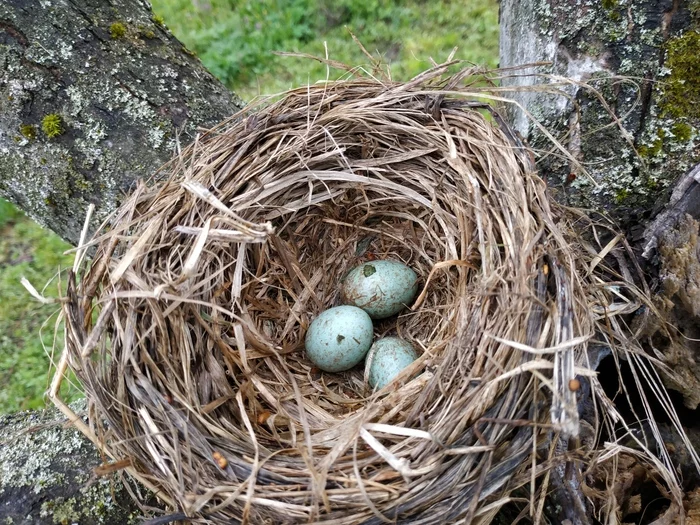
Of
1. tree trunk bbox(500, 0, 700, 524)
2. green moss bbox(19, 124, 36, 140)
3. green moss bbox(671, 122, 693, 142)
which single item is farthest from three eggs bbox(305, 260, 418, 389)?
green moss bbox(19, 124, 36, 140)

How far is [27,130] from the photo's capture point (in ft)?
5.53

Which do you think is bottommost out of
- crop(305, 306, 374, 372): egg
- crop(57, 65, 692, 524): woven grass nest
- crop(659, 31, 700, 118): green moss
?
crop(305, 306, 374, 372): egg

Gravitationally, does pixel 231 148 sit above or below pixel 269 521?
above

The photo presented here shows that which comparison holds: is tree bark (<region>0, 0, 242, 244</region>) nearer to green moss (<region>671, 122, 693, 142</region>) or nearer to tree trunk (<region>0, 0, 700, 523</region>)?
tree trunk (<region>0, 0, 700, 523</region>)

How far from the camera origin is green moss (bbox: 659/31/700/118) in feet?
4.99

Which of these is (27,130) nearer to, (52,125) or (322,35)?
(52,125)

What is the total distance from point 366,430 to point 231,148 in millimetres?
908

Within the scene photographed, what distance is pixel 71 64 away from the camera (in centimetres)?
167

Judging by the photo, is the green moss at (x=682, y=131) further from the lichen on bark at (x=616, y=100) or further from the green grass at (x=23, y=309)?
the green grass at (x=23, y=309)

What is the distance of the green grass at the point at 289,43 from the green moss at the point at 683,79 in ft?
6.78

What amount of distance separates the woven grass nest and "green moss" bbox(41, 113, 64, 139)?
0.31 metres

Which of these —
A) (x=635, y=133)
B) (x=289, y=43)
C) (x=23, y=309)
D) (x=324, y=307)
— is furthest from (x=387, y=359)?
(x=289, y=43)

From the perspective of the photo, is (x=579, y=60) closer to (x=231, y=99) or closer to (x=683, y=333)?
(x=683, y=333)

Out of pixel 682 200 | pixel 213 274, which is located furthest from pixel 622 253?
pixel 213 274
